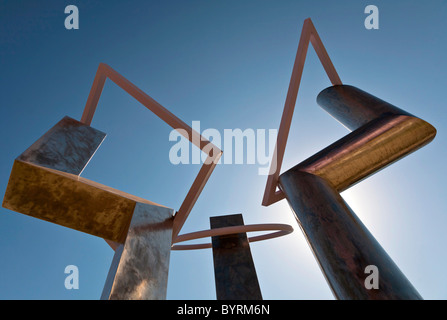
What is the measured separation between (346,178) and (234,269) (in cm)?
320

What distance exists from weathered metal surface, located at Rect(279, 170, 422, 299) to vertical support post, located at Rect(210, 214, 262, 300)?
2468 mm

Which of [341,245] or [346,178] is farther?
[346,178]

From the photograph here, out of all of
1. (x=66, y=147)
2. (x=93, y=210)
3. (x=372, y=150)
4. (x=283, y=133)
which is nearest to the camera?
(x=93, y=210)

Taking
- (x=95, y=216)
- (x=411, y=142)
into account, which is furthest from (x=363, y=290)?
(x=95, y=216)

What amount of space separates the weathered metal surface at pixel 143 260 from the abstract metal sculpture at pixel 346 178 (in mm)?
2008

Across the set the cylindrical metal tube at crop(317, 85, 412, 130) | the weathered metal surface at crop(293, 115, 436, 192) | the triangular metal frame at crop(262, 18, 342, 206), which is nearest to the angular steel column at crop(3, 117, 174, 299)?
the triangular metal frame at crop(262, 18, 342, 206)

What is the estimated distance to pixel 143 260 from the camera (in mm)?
3631

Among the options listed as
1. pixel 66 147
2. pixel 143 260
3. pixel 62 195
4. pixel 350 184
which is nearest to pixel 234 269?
pixel 350 184

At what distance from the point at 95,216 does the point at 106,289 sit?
1.26 m

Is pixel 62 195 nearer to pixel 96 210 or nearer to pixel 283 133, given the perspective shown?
pixel 96 210

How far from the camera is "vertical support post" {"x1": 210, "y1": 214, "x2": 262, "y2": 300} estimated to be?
6352 millimetres

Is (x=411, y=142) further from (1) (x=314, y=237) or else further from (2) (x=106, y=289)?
(2) (x=106, y=289)

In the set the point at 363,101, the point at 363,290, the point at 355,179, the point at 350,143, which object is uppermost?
the point at 363,101

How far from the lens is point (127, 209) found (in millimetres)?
4215
